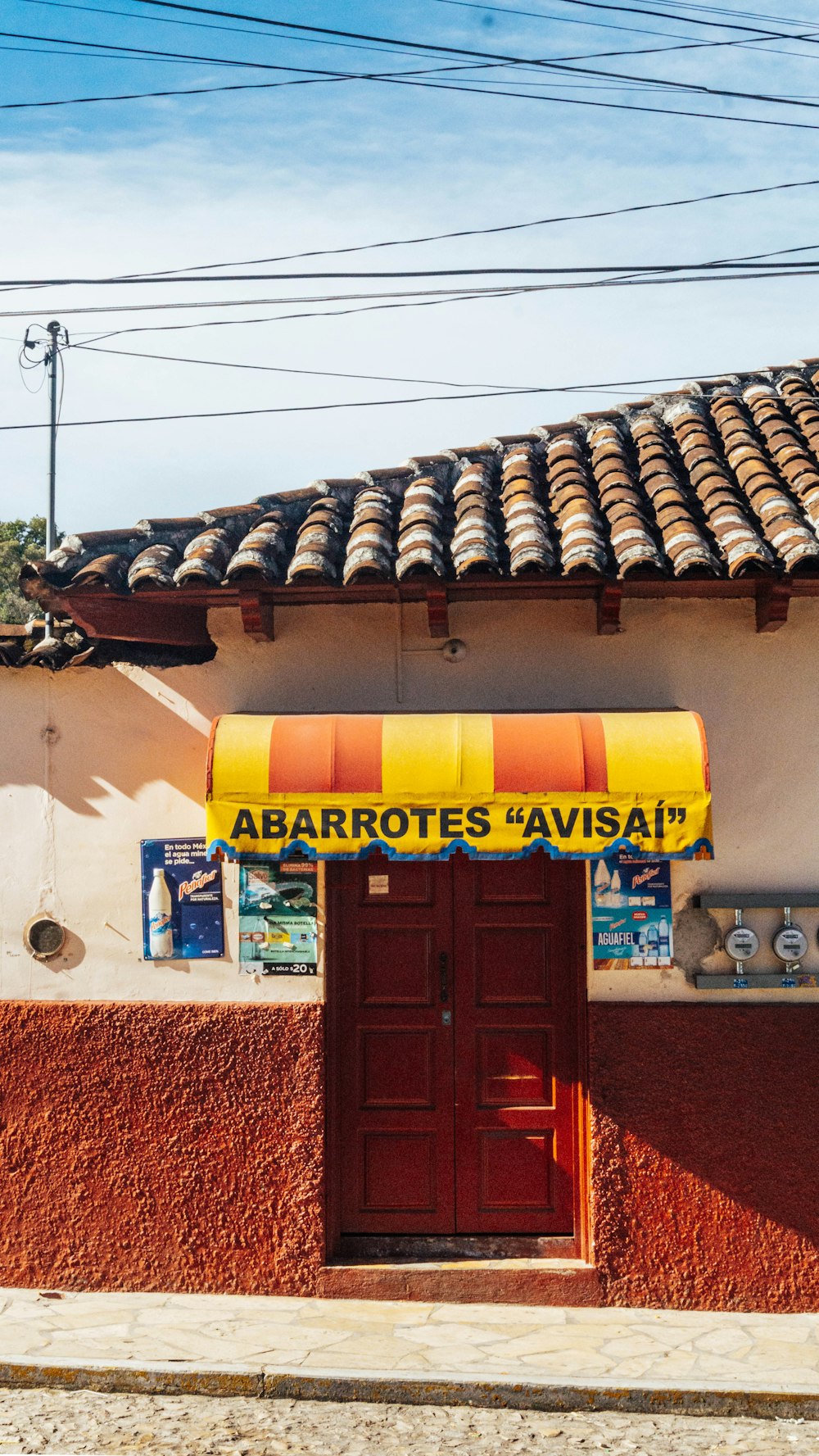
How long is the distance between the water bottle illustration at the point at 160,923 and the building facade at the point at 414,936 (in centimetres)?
3

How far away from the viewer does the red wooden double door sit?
7281 mm

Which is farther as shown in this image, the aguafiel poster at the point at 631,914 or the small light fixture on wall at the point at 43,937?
the small light fixture on wall at the point at 43,937

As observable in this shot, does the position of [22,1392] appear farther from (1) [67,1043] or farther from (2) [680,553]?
(2) [680,553]

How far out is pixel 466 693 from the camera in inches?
289

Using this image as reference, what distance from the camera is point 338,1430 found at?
5.66m

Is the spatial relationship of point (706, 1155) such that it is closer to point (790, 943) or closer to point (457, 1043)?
point (790, 943)

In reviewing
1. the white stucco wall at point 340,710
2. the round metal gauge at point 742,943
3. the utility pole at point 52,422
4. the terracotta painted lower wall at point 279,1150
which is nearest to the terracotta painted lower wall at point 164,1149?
the terracotta painted lower wall at point 279,1150

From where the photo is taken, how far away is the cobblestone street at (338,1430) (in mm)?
5473

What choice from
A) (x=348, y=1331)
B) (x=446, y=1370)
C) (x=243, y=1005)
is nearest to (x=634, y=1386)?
(x=446, y=1370)

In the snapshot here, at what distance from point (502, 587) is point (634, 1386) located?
4112mm

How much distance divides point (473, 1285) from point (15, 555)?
3509cm

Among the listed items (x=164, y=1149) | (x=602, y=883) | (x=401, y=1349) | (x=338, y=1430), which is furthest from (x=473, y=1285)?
(x=602, y=883)

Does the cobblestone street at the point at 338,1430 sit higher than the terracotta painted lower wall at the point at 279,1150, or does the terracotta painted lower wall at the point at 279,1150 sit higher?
the terracotta painted lower wall at the point at 279,1150

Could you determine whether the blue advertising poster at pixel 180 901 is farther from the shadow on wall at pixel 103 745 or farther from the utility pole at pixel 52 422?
the utility pole at pixel 52 422
